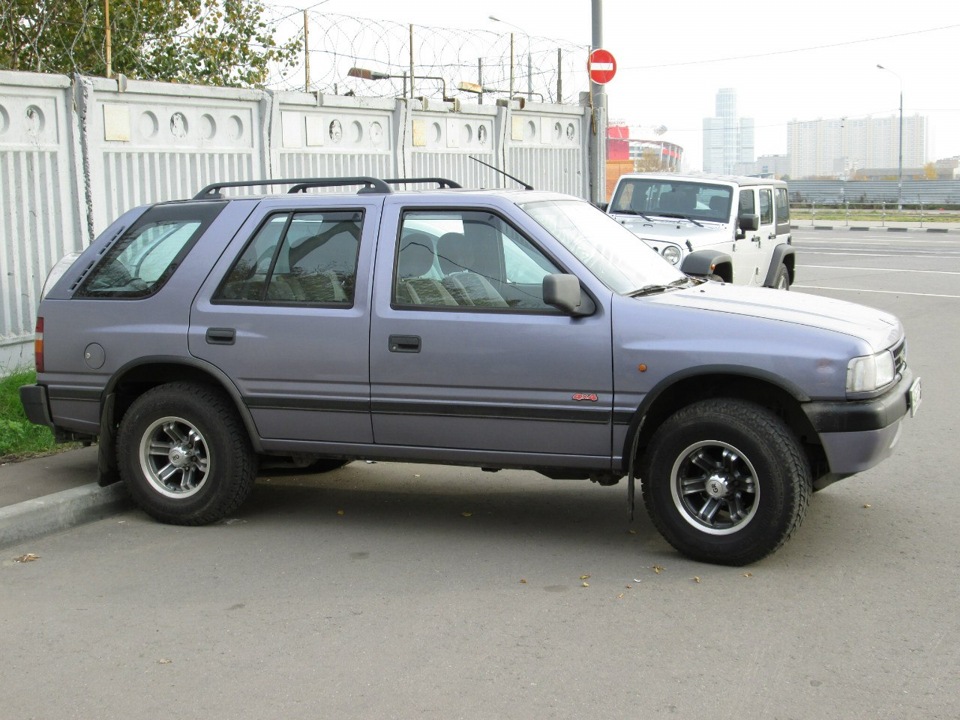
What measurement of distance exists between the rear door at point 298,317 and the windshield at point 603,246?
36.0 inches

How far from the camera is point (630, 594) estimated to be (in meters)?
5.11

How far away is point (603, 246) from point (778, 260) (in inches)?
368

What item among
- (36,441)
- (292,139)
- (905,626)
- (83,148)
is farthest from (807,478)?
(292,139)

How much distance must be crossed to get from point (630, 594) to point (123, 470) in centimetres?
287

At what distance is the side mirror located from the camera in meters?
5.44

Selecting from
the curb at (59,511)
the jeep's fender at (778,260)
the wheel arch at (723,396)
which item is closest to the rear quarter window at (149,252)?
the curb at (59,511)

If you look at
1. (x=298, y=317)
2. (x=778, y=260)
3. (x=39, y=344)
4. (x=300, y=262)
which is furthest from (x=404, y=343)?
(x=778, y=260)

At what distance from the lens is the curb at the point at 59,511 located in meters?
6.12

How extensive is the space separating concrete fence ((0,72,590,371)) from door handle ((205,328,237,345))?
13.2 ft

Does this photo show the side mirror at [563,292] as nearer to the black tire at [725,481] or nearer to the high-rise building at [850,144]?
the black tire at [725,481]

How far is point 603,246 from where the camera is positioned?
20.3 feet

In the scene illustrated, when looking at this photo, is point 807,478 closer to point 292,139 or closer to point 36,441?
point 36,441

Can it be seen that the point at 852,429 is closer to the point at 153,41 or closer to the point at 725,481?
the point at 725,481

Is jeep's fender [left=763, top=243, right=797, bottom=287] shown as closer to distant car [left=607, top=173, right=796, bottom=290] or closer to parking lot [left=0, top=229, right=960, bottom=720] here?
distant car [left=607, top=173, right=796, bottom=290]
